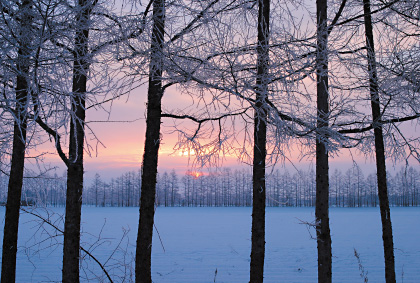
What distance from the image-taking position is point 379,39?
634 centimetres

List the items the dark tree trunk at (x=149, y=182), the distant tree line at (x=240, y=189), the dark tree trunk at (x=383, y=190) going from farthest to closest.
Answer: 1. the distant tree line at (x=240, y=189)
2. the dark tree trunk at (x=383, y=190)
3. the dark tree trunk at (x=149, y=182)

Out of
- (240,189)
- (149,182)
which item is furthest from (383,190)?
(240,189)

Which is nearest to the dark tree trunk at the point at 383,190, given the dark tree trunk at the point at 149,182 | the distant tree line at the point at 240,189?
the dark tree trunk at the point at 149,182

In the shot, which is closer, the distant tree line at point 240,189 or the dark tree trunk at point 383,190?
the dark tree trunk at point 383,190

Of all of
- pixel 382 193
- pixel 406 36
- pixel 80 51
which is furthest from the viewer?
pixel 382 193

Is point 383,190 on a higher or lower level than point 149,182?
lower

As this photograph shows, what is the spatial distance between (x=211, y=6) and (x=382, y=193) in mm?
4886

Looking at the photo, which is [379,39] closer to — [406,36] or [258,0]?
[406,36]

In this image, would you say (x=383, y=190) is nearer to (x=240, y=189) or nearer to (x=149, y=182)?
(x=149, y=182)

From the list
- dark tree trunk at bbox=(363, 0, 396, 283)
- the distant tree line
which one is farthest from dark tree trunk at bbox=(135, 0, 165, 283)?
the distant tree line

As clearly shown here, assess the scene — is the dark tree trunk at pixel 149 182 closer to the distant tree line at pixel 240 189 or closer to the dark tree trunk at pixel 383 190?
the dark tree trunk at pixel 383 190

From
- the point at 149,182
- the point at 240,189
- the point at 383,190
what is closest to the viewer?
the point at 149,182

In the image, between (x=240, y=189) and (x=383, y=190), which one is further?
(x=240, y=189)

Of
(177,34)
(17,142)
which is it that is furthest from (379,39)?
(17,142)
